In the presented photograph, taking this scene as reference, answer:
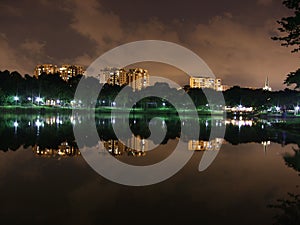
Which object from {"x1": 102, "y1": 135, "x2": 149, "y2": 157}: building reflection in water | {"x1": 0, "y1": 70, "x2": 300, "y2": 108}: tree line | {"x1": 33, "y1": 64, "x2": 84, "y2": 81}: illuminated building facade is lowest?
{"x1": 102, "y1": 135, "x2": 149, "y2": 157}: building reflection in water

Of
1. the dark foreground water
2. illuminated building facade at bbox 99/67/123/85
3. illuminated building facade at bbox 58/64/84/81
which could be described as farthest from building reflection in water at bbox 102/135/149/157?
illuminated building facade at bbox 58/64/84/81

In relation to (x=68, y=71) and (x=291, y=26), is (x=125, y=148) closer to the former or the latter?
(x=291, y=26)

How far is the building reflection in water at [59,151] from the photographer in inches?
467

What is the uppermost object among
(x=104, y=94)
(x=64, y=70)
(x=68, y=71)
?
(x=64, y=70)

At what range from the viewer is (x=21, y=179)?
328 inches

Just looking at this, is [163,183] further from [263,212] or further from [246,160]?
[246,160]

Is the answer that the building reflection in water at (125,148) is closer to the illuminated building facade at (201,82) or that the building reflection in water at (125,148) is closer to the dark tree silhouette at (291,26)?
the dark tree silhouette at (291,26)

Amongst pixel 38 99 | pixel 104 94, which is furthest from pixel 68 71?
pixel 38 99

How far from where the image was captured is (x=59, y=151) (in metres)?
12.6

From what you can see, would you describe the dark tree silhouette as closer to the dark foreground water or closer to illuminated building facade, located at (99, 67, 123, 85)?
the dark foreground water

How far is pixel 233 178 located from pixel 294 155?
5.10m

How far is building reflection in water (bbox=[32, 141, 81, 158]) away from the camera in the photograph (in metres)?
11.9

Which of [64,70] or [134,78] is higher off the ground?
[64,70]

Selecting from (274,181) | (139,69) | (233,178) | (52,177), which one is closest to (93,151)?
(52,177)
